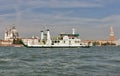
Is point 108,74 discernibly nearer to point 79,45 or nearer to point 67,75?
point 67,75

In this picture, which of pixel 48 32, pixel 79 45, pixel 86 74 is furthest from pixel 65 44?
pixel 86 74

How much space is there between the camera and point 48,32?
12550 cm

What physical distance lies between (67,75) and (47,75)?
1075mm

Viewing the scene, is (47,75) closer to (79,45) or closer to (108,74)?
(108,74)

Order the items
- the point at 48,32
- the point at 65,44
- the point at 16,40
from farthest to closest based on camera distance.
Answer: the point at 16,40
the point at 48,32
the point at 65,44

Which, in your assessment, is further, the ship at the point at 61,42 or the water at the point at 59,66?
the ship at the point at 61,42

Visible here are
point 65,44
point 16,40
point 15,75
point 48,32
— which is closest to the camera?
point 15,75

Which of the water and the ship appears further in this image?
the ship

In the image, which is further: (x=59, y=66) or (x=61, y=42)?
(x=61, y=42)

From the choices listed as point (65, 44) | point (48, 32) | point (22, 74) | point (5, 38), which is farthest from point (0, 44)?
point (22, 74)

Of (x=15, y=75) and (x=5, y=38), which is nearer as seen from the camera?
(x=15, y=75)

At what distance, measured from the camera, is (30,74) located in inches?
703

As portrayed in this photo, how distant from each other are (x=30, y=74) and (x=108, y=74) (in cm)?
424

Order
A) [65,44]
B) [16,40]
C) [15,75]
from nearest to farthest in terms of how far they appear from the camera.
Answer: [15,75]
[65,44]
[16,40]
